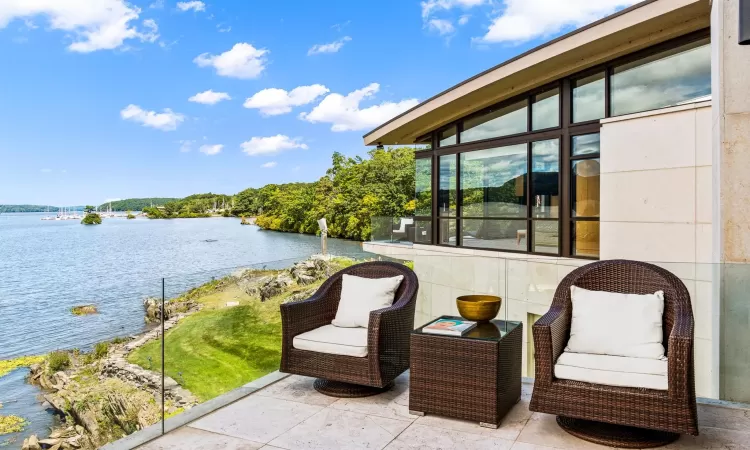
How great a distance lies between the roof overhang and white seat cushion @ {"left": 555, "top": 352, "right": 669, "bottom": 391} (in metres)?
4.45

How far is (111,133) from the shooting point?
5606 centimetres

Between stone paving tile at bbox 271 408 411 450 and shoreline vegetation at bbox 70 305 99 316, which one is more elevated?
shoreline vegetation at bbox 70 305 99 316

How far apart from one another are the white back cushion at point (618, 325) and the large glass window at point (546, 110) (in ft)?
15.4

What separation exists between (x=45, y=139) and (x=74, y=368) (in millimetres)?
51389

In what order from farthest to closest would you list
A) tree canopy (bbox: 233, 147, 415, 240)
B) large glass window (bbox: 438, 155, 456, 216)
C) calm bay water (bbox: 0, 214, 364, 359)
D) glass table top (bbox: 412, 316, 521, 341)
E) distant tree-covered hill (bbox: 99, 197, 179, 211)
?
1. distant tree-covered hill (bbox: 99, 197, 179, 211)
2. tree canopy (bbox: 233, 147, 415, 240)
3. large glass window (bbox: 438, 155, 456, 216)
4. calm bay water (bbox: 0, 214, 364, 359)
5. glass table top (bbox: 412, 316, 521, 341)

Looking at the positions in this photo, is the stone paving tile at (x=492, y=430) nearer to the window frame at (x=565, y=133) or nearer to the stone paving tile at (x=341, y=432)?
the stone paving tile at (x=341, y=432)

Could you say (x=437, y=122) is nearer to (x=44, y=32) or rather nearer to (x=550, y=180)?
(x=550, y=180)

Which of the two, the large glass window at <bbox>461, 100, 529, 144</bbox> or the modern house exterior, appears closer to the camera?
the modern house exterior

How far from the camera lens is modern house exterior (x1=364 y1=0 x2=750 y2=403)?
390cm

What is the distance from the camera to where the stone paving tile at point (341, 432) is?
3096mm

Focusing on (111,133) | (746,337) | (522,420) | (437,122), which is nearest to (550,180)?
(437,122)

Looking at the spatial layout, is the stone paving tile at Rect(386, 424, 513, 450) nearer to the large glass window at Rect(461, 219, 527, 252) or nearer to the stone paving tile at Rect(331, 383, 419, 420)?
the stone paving tile at Rect(331, 383, 419, 420)

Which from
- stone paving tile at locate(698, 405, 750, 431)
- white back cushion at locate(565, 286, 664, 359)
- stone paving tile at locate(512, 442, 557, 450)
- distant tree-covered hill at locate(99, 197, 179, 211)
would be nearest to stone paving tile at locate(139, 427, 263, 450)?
stone paving tile at locate(512, 442, 557, 450)

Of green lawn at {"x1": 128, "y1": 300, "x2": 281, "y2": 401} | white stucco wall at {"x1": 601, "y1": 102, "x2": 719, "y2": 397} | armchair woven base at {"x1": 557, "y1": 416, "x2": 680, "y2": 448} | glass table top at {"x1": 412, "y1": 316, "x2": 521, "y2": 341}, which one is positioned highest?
white stucco wall at {"x1": 601, "y1": 102, "x2": 719, "y2": 397}
